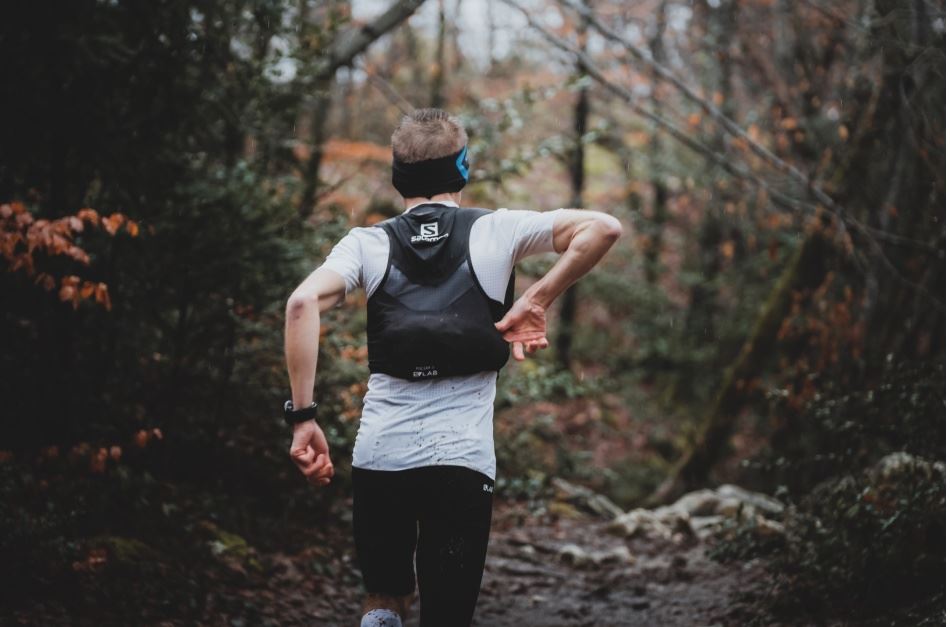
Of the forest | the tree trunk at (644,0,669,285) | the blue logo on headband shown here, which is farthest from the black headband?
the tree trunk at (644,0,669,285)

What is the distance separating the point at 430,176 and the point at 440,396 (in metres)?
0.81

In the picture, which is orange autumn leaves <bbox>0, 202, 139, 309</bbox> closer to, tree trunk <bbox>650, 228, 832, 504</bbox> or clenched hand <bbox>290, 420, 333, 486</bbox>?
clenched hand <bbox>290, 420, 333, 486</bbox>

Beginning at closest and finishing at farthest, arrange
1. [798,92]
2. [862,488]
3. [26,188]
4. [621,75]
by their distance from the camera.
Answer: [862,488] → [26,188] → [798,92] → [621,75]

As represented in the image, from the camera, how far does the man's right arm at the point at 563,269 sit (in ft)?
9.61

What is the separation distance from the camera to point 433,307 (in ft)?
9.43

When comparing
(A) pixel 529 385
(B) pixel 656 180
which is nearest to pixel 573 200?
(B) pixel 656 180

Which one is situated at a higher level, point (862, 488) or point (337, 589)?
point (862, 488)

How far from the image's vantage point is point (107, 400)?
5766 mm

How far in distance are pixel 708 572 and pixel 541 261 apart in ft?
10.7

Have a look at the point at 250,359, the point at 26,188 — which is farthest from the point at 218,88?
the point at 250,359

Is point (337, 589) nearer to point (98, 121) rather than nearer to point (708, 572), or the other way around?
point (708, 572)

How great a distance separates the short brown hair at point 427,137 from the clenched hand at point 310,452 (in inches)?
40.6

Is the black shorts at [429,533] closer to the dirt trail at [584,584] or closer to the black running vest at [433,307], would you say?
the black running vest at [433,307]

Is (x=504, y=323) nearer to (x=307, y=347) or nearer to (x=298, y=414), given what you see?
(x=307, y=347)
